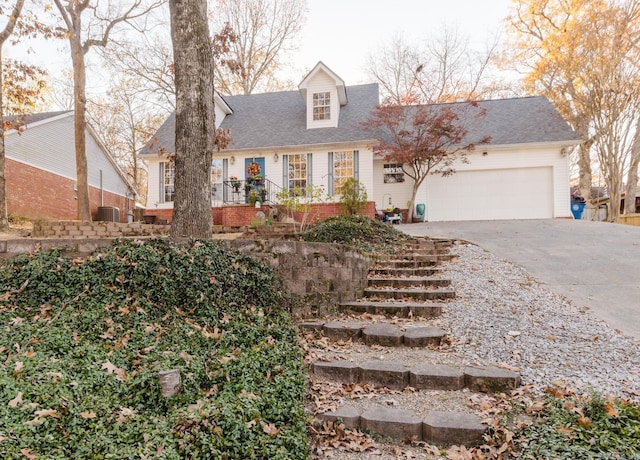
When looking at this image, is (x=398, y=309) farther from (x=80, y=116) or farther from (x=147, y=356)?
(x=80, y=116)

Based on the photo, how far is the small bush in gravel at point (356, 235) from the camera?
6695 millimetres

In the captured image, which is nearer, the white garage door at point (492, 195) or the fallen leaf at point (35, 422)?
the fallen leaf at point (35, 422)

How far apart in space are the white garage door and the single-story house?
0.10 feet

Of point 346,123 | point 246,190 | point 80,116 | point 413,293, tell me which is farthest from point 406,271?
point 80,116

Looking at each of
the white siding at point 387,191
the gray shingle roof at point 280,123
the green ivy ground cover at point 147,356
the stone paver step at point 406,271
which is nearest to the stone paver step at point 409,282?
the stone paver step at point 406,271

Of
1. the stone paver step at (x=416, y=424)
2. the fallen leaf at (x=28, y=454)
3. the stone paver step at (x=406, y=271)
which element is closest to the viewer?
the fallen leaf at (x=28, y=454)

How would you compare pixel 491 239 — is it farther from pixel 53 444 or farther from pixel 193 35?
pixel 53 444

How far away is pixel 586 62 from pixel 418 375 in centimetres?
1571

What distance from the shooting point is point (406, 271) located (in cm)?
559

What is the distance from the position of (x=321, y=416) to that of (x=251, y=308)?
1.27m

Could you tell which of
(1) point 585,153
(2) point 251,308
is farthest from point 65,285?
(1) point 585,153

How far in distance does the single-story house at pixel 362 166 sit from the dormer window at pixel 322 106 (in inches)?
1.5

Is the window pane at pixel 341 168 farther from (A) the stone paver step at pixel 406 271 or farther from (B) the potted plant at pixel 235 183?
(A) the stone paver step at pixel 406 271

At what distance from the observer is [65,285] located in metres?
3.00
